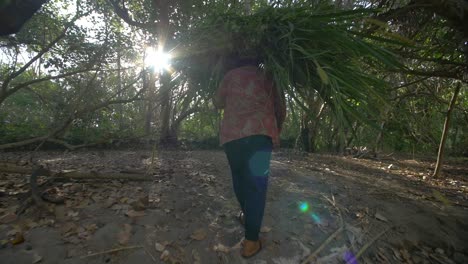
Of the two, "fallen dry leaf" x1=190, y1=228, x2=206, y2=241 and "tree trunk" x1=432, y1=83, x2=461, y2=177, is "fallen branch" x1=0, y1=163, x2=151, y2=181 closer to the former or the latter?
"fallen dry leaf" x1=190, y1=228, x2=206, y2=241

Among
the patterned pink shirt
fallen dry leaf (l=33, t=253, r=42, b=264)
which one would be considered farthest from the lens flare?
fallen dry leaf (l=33, t=253, r=42, b=264)

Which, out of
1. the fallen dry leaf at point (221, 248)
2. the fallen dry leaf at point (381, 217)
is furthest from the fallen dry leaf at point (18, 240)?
the fallen dry leaf at point (381, 217)

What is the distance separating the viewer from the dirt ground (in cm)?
216

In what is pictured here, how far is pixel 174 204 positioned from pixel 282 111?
1.75 m

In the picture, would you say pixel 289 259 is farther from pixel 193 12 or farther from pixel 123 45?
pixel 123 45

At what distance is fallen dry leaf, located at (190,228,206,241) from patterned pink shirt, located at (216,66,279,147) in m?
1.03

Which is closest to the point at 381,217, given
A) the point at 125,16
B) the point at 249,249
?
the point at 249,249

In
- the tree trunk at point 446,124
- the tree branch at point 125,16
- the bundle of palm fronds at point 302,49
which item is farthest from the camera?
the tree branch at point 125,16

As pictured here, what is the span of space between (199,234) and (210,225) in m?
0.19

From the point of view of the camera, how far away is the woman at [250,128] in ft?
6.33

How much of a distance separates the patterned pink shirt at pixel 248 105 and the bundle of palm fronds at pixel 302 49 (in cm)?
13

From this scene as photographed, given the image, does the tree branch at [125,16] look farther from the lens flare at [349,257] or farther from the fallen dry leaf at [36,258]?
the lens flare at [349,257]

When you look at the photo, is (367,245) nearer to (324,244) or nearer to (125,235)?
(324,244)

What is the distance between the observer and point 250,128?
6.26 ft
